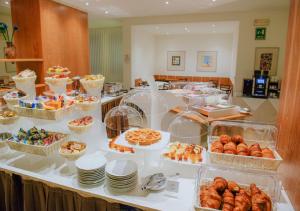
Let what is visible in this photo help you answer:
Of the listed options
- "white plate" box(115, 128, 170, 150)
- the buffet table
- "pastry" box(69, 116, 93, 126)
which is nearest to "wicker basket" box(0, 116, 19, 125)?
the buffet table

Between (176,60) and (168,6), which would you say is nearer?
(168,6)

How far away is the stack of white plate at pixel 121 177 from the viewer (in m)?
1.26

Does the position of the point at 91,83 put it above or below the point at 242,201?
above

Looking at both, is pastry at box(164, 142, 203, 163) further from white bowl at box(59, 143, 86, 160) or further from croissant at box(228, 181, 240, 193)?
white bowl at box(59, 143, 86, 160)

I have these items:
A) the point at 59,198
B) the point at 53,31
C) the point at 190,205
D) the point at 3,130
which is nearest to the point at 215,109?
the point at 190,205

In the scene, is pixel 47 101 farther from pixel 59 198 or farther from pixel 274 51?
pixel 274 51

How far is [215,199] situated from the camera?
99 centimetres

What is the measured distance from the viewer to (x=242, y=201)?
0.96 metres

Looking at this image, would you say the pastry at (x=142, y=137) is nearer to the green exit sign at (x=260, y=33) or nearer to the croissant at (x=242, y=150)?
the croissant at (x=242, y=150)

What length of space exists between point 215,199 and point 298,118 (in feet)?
1.95

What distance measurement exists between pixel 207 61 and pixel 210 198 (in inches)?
306

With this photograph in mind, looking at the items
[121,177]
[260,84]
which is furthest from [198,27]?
[121,177]

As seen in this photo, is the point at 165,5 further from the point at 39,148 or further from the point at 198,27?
the point at 39,148

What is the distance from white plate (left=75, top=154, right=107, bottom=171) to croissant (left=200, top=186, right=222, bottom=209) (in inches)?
26.0
